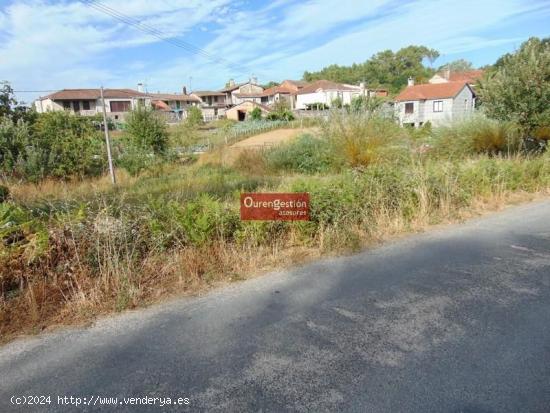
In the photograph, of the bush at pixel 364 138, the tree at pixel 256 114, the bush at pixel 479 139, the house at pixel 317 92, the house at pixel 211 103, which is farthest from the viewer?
the house at pixel 211 103

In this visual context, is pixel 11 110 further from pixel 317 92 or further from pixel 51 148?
pixel 317 92

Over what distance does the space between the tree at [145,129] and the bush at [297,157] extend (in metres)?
6.10

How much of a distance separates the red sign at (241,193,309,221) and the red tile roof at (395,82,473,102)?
39.8m

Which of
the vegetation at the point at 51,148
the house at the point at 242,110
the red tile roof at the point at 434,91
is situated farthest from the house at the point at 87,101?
the vegetation at the point at 51,148

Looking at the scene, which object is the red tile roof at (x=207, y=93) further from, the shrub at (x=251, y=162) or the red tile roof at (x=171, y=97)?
the shrub at (x=251, y=162)

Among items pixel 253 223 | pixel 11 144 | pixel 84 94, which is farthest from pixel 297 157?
pixel 84 94

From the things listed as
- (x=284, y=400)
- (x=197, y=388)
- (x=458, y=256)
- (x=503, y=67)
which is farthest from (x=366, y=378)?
(x=503, y=67)

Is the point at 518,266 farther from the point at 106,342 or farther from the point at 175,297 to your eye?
the point at 106,342

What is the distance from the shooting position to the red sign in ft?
14.4

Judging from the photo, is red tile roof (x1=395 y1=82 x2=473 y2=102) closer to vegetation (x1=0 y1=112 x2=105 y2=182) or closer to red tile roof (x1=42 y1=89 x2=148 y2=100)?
vegetation (x1=0 y1=112 x2=105 y2=182)

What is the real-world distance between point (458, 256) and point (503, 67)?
8690 millimetres

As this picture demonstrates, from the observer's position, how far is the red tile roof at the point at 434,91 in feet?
126

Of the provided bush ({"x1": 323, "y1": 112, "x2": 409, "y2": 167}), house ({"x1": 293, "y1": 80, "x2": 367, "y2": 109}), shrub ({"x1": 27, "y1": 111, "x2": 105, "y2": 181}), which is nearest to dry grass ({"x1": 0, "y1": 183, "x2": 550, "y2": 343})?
bush ({"x1": 323, "y1": 112, "x2": 409, "y2": 167})

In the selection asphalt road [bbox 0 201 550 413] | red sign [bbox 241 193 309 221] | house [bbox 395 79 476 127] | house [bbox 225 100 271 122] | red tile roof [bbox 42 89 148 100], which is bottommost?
asphalt road [bbox 0 201 550 413]
